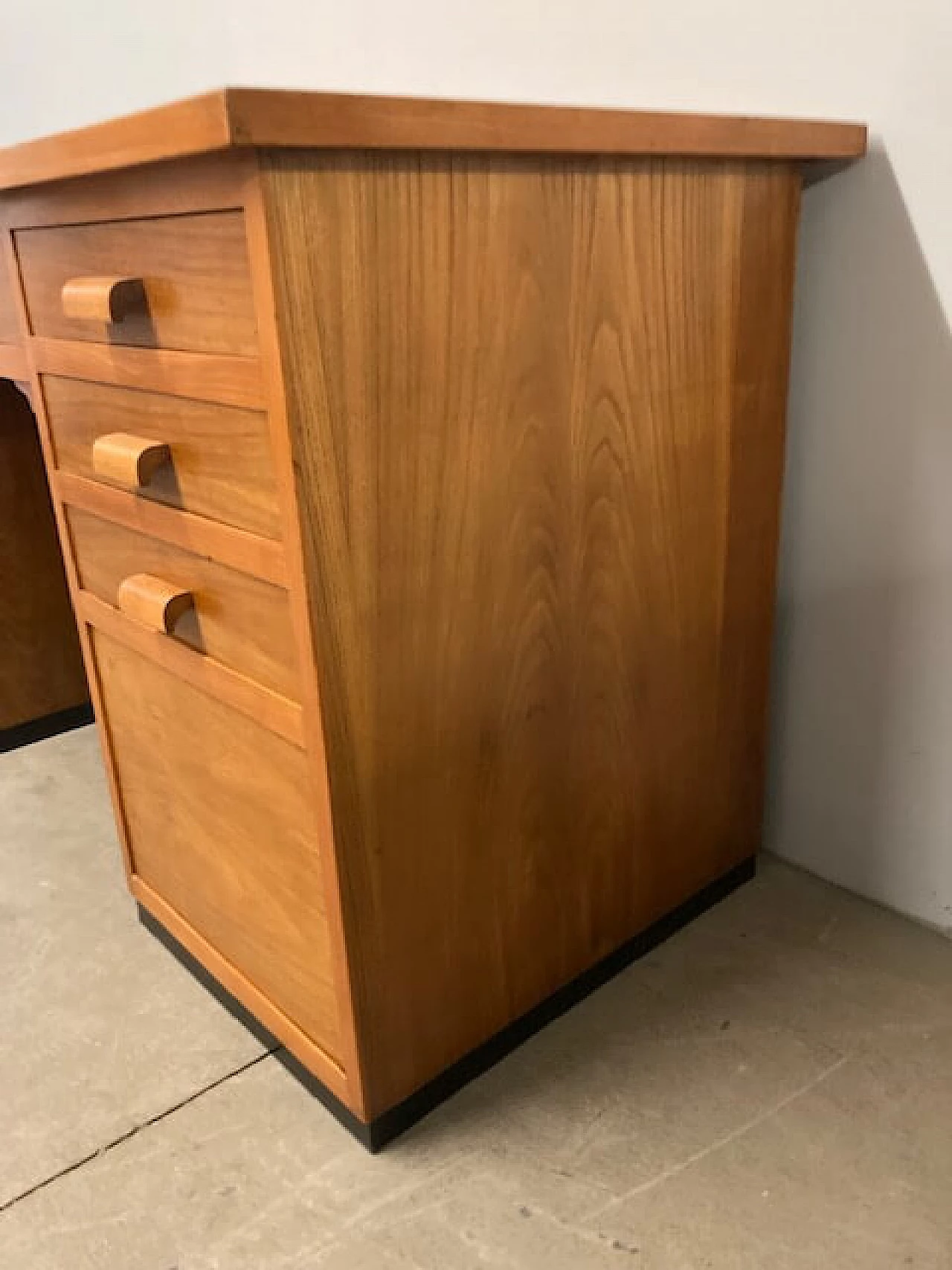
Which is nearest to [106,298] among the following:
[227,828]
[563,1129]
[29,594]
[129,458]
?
[129,458]

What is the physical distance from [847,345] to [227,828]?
0.73 m

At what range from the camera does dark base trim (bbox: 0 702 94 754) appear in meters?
1.65

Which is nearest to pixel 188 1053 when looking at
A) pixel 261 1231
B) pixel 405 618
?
pixel 261 1231

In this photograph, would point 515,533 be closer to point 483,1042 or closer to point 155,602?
point 155,602

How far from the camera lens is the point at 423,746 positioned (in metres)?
0.83

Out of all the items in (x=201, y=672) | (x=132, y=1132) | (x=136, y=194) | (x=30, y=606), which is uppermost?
(x=136, y=194)

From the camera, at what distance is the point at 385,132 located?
656 mm

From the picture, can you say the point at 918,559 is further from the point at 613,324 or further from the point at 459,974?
the point at 459,974

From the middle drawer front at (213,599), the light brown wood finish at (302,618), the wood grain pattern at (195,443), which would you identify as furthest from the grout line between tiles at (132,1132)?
the wood grain pattern at (195,443)

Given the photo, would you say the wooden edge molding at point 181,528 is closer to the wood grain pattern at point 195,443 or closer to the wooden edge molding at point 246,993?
the wood grain pattern at point 195,443

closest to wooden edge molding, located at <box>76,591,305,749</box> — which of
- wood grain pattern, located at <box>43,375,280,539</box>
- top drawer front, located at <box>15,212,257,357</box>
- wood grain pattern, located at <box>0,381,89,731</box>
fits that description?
wood grain pattern, located at <box>43,375,280,539</box>

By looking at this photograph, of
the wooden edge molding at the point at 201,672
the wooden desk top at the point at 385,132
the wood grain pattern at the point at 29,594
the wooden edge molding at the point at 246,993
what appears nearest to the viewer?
the wooden desk top at the point at 385,132

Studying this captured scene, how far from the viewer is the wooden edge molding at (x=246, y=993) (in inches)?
36.6

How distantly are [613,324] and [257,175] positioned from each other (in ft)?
1.07
